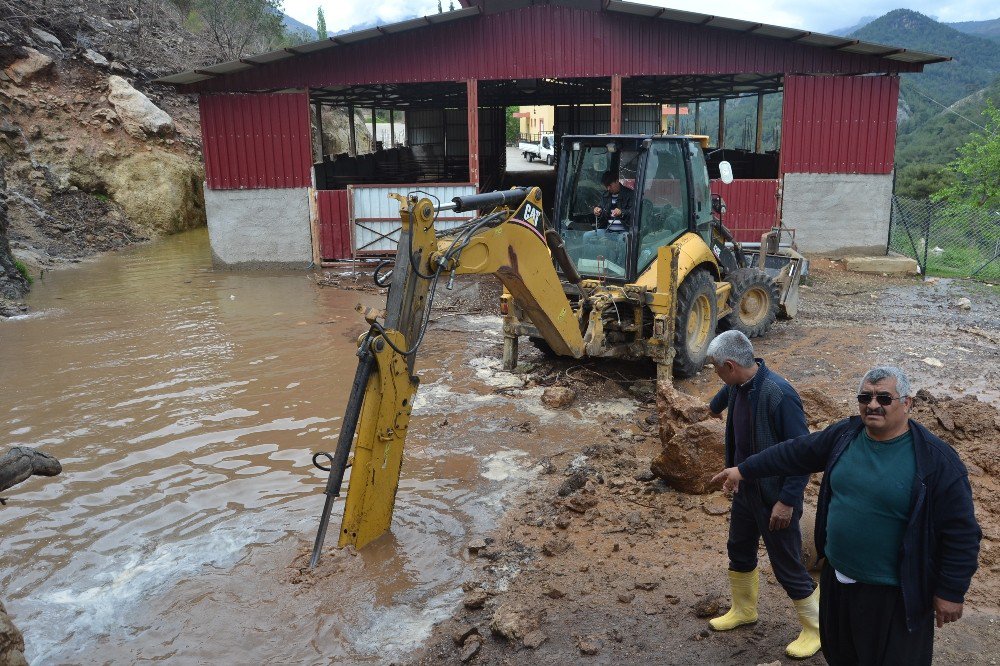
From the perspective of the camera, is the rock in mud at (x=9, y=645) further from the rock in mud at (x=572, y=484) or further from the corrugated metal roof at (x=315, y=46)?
the corrugated metal roof at (x=315, y=46)

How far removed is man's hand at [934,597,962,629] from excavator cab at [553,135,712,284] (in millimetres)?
5747

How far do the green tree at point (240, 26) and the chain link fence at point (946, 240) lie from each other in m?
23.6

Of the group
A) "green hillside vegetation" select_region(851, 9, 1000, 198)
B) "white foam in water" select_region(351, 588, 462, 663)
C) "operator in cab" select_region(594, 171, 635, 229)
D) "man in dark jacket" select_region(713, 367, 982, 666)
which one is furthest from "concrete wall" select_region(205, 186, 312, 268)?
"green hillside vegetation" select_region(851, 9, 1000, 198)

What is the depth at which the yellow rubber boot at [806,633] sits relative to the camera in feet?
13.3

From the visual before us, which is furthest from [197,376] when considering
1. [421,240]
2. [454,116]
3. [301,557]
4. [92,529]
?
[454,116]

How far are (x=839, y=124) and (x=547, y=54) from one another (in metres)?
6.15

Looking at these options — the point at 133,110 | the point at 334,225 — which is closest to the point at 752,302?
the point at 334,225

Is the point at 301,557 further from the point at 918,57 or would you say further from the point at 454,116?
the point at 454,116

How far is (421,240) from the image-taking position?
5.22m

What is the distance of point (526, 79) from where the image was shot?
16766 millimetres

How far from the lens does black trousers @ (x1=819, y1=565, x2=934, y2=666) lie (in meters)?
3.14

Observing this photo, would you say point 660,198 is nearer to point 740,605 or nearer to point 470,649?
point 740,605

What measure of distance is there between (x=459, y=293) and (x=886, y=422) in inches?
453

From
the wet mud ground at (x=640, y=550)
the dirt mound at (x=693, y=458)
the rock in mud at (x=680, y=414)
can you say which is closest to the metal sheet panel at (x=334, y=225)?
the wet mud ground at (x=640, y=550)
